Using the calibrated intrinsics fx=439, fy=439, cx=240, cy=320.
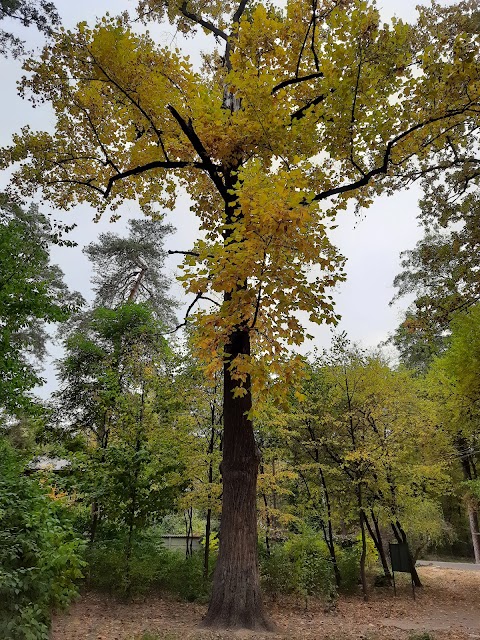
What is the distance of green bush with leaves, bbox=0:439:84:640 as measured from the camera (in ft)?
10.6

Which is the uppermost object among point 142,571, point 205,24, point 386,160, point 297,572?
point 205,24

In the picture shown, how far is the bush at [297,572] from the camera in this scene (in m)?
9.37

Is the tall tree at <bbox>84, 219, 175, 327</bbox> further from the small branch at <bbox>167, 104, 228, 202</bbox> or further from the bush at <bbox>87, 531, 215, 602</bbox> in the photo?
the small branch at <bbox>167, 104, 228, 202</bbox>

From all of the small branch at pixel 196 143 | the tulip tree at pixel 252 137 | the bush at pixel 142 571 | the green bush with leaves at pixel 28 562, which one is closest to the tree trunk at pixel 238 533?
the tulip tree at pixel 252 137

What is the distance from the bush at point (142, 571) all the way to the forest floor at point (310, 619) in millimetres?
295

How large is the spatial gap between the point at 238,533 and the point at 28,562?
2.94m

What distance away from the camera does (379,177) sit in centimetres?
747

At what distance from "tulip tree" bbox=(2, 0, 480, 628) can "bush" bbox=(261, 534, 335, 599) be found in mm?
4173

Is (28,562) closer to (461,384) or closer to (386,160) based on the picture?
(386,160)

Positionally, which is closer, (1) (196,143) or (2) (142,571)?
(1) (196,143)

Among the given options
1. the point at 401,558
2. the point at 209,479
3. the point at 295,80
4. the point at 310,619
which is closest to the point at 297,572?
the point at 310,619

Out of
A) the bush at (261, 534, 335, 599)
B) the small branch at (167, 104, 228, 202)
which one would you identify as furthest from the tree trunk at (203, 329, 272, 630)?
the bush at (261, 534, 335, 599)

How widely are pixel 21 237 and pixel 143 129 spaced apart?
3742 millimetres

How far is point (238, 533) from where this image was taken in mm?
5926
